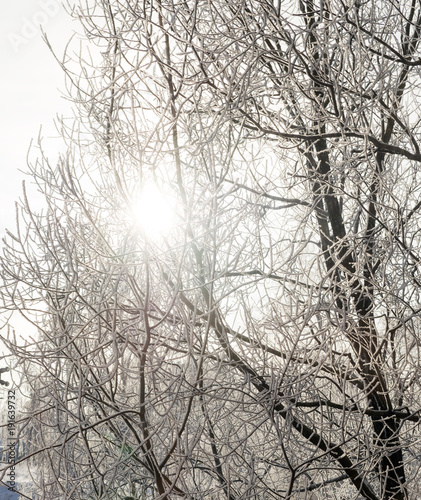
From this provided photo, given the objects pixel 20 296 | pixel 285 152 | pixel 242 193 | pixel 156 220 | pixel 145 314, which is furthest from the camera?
pixel 285 152

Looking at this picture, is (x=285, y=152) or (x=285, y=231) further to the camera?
(x=285, y=231)

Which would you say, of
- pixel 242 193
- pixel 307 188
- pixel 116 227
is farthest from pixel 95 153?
pixel 307 188

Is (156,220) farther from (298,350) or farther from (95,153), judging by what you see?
(95,153)

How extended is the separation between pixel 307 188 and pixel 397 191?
87 centimetres

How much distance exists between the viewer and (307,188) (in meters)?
5.60

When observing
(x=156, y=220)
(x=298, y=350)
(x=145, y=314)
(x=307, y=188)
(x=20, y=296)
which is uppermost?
(x=307, y=188)

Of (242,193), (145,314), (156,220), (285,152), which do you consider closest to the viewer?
(145,314)

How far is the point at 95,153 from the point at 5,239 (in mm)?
1440

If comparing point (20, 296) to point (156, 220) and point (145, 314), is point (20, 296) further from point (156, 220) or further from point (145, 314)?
point (145, 314)

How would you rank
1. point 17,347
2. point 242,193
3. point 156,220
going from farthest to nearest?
point 242,193
point 17,347
point 156,220

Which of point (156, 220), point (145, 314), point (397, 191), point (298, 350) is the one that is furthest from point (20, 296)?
point (397, 191)

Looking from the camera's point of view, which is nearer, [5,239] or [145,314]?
[145,314]

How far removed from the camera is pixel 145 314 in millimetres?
2441

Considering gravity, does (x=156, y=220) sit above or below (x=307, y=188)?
below
